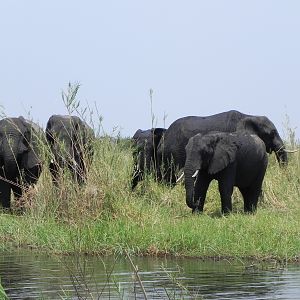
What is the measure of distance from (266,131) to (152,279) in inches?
355

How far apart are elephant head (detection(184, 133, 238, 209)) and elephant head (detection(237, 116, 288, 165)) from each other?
2.40m

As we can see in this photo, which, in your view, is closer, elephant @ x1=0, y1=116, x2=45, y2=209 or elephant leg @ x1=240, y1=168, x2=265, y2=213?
elephant leg @ x1=240, y1=168, x2=265, y2=213

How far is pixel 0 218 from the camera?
557 inches

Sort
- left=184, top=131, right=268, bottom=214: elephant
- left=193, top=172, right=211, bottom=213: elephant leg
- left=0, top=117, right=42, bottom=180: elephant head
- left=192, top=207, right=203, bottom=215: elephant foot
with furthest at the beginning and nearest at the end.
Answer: left=0, top=117, right=42, bottom=180: elephant head
left=193, top=172, right=211, bottom=213: elephant leg
left=184, top=131, right=268, bottom=214: elephant
left=192, top=207, right=203, bottom=215: elephant foot

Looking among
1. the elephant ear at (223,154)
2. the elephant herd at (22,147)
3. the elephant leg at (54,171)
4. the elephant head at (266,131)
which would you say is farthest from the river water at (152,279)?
the elephant head at (266,131)

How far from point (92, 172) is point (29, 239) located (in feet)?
4.38

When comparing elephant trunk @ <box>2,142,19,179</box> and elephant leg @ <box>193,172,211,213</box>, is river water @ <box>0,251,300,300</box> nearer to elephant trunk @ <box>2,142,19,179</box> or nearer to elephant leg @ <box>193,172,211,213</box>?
elephant leg @ <box>193,172,211,213</box>

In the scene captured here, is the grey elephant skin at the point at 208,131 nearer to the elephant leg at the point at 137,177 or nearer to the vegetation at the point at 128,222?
the elephant leg at the point at 137,177

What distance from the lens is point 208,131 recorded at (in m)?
18.9

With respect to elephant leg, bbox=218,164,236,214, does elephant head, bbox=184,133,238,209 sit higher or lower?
higher

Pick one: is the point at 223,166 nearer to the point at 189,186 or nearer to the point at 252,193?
the point at 189,186

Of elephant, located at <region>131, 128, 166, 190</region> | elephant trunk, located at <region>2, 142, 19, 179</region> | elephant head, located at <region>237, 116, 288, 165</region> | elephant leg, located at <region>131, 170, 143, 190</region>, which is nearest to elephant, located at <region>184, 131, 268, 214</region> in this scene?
elephant leg, located at <region>131, 170, 143, 190</region>

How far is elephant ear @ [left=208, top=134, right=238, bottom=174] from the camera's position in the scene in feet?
50.4

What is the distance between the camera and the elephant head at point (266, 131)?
59.3ft
